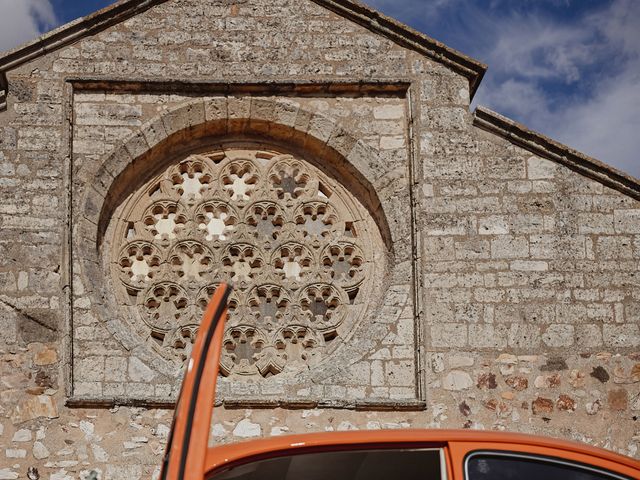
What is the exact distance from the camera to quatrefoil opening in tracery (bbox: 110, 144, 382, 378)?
9.45 meters

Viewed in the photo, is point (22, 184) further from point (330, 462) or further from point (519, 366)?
point (330, 462)

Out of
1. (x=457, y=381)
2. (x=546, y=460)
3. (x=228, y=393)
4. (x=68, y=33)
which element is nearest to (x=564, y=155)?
(x=457, y=381)

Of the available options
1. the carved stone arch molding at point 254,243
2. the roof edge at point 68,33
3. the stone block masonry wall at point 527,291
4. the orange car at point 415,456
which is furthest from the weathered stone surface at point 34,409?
the orange car at point 415,456

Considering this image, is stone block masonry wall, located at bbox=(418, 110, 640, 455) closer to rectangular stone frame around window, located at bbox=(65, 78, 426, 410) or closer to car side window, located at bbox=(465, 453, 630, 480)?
rectangular stone frame around window, located at bbox=(65, 78, 426, 410)

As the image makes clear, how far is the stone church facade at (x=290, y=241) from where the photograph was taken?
885cm

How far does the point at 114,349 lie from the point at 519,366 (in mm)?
2937

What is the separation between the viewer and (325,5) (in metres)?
Result: 10.1

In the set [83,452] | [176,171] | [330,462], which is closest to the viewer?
[330,462]

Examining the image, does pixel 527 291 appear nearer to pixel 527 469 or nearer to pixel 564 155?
pixel 564 155

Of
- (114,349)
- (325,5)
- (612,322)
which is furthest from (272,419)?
(325,5)

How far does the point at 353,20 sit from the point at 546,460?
6.54 meters

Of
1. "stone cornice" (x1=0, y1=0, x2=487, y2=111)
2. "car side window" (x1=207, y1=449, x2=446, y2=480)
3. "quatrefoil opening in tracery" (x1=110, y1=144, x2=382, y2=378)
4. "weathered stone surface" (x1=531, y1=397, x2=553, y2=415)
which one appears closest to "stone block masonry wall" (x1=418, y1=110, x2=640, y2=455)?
"weathered stone surface" (x1=531, y1=397, x2=553, y2=415)

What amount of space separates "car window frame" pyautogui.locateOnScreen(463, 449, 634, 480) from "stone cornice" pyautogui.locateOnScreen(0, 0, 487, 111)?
6250 mm

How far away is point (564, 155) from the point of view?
958 centimetres
